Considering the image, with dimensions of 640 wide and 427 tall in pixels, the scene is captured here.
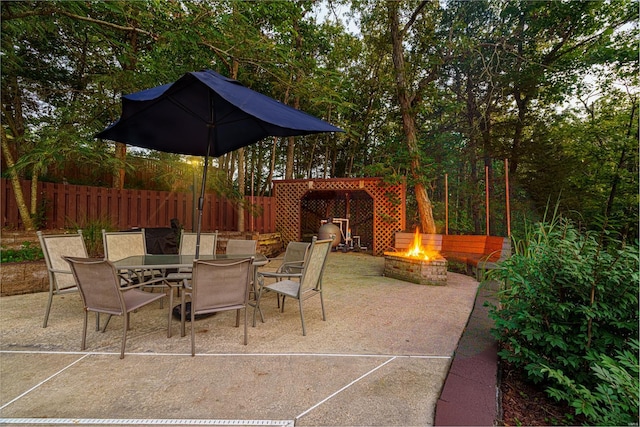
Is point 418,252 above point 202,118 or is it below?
below

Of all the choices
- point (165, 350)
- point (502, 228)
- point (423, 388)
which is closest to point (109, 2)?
point (165, 350)

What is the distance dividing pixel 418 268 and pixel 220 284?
136 inches

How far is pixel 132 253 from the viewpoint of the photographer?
12.2 ft

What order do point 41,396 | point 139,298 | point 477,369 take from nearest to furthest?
point 41,396 → point 477,369 → point 139,298

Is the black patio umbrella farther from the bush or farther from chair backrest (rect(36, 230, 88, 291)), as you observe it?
the bush

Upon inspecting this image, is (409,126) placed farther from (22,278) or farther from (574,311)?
(22,278)

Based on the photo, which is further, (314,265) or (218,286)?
(314,265)

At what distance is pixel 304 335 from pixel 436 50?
9622 millimetres

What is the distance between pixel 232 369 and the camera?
1.95 meters

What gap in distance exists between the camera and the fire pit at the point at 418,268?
4.66m

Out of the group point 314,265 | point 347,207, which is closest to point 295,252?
point 314,265

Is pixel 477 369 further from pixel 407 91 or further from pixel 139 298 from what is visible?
pixel 407 91

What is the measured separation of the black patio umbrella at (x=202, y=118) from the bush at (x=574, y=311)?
191 centimetres

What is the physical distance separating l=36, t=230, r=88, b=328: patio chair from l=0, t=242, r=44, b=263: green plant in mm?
1578
